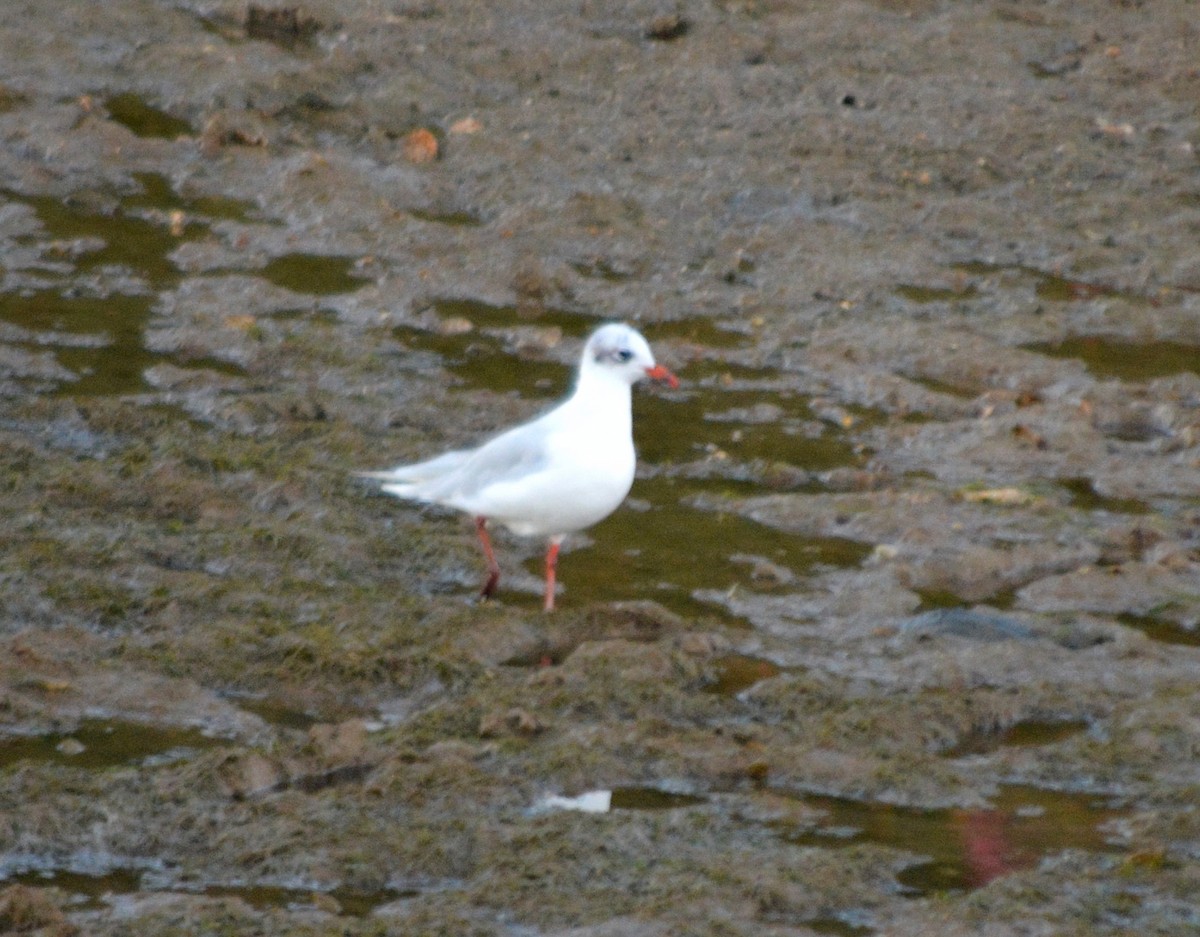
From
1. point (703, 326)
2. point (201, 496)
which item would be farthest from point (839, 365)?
point (201, 496)

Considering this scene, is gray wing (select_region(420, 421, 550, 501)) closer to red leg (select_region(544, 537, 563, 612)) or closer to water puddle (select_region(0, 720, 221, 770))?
red leg (select_region(544, 537, 563, 612))

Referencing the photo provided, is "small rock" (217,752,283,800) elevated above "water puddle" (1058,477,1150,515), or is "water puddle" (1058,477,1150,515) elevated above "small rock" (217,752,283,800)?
"water puddle" (1058,477,1150,515)

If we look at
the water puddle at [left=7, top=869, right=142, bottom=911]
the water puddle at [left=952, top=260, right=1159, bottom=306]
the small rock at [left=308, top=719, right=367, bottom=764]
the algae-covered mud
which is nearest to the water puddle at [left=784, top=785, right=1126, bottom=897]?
the algae-covered mud

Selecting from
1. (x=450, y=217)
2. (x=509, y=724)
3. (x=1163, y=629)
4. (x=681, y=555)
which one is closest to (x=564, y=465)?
(x=681, y=555)

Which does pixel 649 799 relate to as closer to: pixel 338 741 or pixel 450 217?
pixel 338 741

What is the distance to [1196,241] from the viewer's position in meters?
9.77

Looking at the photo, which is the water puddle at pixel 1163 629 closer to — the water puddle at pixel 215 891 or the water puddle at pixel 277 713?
the water puddle at pixel 277 713

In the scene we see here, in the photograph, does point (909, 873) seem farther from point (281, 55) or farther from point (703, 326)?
point (281, 55)

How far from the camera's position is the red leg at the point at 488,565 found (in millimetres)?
6168

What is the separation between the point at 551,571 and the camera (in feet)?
20.2

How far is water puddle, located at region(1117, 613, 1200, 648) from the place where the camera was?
234 inches

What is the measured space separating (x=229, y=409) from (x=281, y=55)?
539 cm

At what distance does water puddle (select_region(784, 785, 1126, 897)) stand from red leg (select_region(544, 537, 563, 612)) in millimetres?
1460

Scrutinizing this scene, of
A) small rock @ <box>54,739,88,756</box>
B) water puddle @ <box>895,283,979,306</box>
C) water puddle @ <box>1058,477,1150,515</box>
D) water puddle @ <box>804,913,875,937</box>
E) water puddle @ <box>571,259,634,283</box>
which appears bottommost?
water puddle @ <box>804,913,875,937</box>
